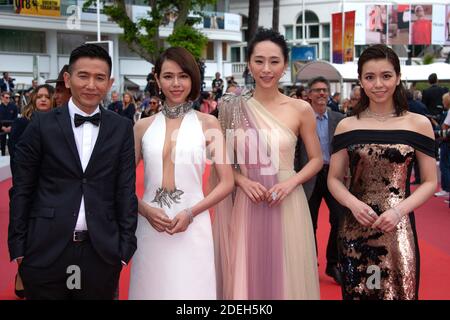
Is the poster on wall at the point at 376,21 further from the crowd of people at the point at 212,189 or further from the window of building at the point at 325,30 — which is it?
the crowd of people at the point at 212,189

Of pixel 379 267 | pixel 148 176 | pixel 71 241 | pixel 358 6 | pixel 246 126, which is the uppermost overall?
pixel 358 6

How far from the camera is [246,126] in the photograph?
373 centimetres

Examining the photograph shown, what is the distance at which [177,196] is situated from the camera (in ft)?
11.2

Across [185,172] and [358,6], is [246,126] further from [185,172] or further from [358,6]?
[358,6]

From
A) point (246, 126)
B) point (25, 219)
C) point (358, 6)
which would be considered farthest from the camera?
point (358, 6)

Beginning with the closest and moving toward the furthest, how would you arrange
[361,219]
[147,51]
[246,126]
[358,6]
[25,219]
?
[25,219] < [361,219] < [246,126] < [147,51] < [358,6]

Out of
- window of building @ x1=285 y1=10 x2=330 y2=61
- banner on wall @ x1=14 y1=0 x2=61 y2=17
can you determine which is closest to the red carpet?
banner on wall @ x1=14 y1=0 x2=61 y2=17

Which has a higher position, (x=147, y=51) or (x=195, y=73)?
(x=147, y=51)

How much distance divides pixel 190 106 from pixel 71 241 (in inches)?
42.0

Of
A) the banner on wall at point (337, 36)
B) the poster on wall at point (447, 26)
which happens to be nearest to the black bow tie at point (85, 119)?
the banner on wall at point (337, 36)

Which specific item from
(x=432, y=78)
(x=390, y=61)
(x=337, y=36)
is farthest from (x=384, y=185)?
(x=337, y=36)

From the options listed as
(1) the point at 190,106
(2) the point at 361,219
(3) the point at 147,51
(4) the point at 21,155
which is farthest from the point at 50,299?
(3) the point at 147,51

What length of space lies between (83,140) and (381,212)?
5.05 ft
